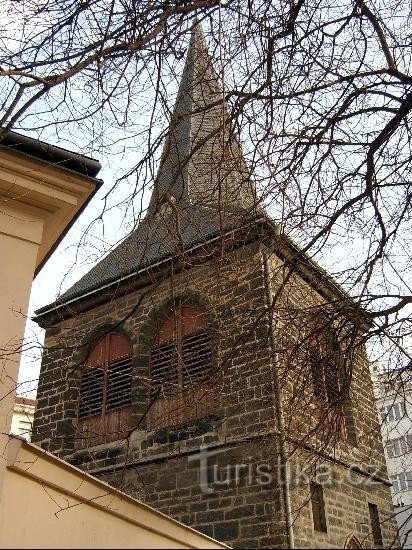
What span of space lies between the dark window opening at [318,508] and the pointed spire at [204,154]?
5579 millimetres

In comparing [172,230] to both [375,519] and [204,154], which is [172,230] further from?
[375,519]

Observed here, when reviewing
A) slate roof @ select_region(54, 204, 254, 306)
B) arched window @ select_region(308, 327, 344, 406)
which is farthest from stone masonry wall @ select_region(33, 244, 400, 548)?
slate roof @ select_region(54, 204, 254, 306)

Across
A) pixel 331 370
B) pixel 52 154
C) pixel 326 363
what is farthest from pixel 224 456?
pixel 52 154

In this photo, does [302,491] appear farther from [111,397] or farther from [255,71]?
[255,71]

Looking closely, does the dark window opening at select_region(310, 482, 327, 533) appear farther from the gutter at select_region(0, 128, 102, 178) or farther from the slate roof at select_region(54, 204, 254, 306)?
the gutter at select_region(0, 128, 102, 178)

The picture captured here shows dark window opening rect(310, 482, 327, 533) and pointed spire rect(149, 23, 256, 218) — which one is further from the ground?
pointed spire rect(149, 23, 256, 218)

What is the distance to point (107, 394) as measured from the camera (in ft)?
38.1

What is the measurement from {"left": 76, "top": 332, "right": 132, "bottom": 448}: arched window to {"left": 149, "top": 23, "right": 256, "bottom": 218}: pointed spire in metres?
6.44

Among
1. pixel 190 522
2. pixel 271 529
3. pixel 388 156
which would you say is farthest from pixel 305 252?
pixel 190 522

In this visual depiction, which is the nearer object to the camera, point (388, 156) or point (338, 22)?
point (338, 22)

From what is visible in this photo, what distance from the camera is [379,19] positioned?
16.1 ft

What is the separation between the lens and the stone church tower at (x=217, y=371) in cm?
509

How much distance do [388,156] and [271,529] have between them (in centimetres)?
545

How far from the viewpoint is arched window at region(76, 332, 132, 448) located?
11.2 metres
